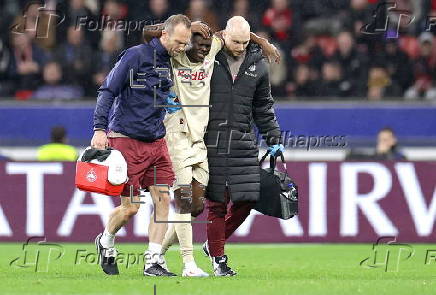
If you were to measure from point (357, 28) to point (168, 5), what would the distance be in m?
2.74

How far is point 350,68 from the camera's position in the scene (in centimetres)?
1872

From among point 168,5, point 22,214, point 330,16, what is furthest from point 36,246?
point 330,16

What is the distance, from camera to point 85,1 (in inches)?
757

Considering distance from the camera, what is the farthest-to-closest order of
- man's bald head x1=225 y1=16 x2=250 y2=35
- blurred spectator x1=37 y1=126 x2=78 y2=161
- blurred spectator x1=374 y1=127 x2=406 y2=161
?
blurred spectator x1=374 y1=127 x2=406 y2=161 → blurred spectator x1=37 y1=126 x2=78 y2=161 → man's bald head x1=225 y1=16 x2=250 y2=35

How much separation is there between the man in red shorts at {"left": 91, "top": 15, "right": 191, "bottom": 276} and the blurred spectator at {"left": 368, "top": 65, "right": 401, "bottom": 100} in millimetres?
8463

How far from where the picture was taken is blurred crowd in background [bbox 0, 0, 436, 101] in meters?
18.7

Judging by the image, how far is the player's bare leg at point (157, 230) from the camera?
10.6m

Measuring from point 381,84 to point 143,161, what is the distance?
870 cm

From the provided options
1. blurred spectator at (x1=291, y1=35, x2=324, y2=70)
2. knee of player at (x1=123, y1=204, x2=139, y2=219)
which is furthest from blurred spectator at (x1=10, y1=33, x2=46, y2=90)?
knee of player at (x1=123, y1=204, x2=139, y2=219)

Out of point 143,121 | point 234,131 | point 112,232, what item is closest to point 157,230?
point 112,232

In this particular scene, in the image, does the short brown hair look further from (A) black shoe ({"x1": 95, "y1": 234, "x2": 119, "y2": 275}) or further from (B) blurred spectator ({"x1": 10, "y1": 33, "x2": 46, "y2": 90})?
(B) blurred spectator ({"x1": 10, "y1": 33, "x2": 46, "y2": 90})

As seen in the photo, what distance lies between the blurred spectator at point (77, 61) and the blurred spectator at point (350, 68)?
3518 mm

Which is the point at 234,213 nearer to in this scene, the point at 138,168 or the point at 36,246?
the point at 138,168

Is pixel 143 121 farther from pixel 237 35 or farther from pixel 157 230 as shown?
pixel 237 35
